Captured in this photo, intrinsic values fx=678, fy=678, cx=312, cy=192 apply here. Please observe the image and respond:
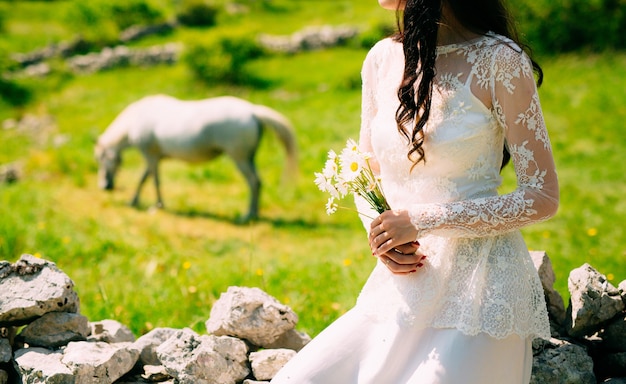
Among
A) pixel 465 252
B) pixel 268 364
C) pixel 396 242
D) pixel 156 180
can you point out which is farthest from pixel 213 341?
pixel 156 180

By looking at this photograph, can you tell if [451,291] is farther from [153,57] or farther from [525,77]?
[153,57]

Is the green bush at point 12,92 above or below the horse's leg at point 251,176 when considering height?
below

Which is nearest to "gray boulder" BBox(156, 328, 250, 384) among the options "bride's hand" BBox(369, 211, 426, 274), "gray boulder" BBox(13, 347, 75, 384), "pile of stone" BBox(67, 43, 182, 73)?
"gray boulder" BBox(13, 347, 75, 384)

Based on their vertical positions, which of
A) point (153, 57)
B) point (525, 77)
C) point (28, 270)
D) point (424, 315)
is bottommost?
point (153, 57)

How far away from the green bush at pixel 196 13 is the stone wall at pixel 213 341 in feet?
64.2

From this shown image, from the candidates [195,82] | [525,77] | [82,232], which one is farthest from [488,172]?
[195,82]

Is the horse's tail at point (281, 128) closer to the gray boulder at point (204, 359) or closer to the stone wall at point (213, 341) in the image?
the stone wall at point (213, 341)

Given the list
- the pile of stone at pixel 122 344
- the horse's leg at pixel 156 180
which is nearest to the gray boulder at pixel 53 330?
the pile of stone at pixel 122 344

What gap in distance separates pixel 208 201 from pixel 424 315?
7.41 m

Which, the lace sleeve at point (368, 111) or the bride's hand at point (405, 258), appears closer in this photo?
the bride's hand at point (405, 258)

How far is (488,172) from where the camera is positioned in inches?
88.7

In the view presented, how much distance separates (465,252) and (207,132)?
665 centimetres

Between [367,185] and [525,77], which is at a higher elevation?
Result: [525,77]

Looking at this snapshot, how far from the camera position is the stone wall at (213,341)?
108 inches
